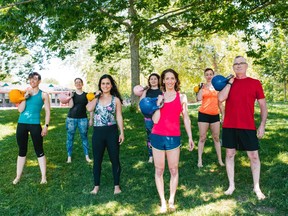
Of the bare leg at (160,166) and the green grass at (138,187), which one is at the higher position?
the bare leg at (160,166)

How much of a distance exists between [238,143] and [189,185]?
1.27 meters

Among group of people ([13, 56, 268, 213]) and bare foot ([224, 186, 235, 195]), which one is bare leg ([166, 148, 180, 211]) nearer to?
group of people ([13, 56, 268, 213])

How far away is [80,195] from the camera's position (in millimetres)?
5414

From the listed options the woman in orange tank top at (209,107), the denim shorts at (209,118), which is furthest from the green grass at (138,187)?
the denim shorts at (209,118)

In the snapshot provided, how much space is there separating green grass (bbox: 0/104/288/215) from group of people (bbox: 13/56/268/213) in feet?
0.81

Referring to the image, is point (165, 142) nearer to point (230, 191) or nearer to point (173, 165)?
point (173, 165)

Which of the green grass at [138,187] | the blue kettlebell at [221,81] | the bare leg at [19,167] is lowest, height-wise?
the green grass at [138,187]

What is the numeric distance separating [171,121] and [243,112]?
1312 mm

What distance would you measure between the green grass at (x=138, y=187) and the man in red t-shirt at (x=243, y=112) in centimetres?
54

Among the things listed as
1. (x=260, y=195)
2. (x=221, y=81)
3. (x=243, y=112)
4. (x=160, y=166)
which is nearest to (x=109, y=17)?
(x=221, y=81)

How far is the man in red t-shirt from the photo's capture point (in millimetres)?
4887

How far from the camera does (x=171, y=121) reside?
14.7ft

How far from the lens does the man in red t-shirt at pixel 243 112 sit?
489 centimetres

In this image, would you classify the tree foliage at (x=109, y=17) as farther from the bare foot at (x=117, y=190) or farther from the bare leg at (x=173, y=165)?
the bare leg at (x=173, y=165)
